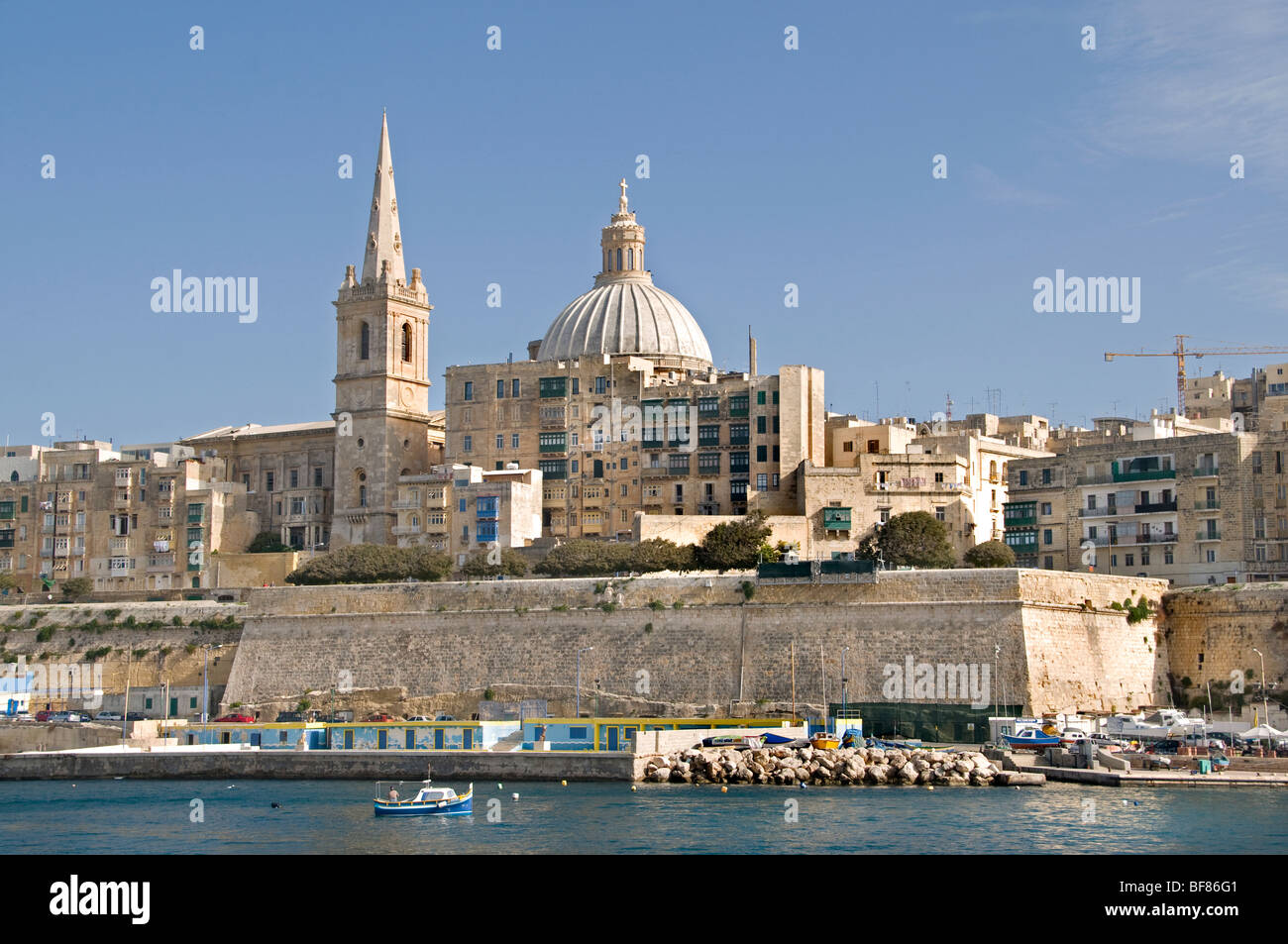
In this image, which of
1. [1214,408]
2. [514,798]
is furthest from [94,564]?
[1214,408]

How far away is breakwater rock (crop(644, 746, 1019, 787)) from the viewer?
34438 mm

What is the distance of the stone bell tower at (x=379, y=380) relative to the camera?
61000mm

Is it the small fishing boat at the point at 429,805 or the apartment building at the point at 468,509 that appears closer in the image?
the small fishing boat at the point at 429,805

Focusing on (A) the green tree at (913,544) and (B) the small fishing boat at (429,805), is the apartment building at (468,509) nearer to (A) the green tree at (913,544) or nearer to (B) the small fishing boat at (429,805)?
(A) the green tree at (913,544)

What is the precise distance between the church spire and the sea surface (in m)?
30.6

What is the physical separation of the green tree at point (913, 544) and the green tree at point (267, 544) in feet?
77.0

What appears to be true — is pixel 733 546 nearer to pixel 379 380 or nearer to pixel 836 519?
pixel 836 519

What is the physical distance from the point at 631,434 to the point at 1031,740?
2381cm

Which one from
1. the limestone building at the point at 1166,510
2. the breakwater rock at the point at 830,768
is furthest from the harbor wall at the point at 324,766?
the limestone building at the point at 1166,510

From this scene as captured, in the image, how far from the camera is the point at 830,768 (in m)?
35.2
